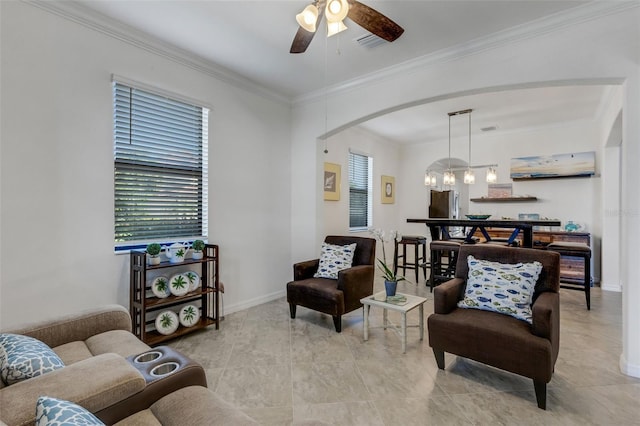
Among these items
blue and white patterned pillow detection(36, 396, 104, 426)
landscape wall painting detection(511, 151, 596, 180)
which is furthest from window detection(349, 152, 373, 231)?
blue and white patterned pillow detection(36, 396, 104, 426)

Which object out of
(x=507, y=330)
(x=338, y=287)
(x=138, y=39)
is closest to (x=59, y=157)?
(x=138, y=39)

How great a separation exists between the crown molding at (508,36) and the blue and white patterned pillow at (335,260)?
6.56 ft

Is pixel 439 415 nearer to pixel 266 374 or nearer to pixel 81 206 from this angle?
pixel 266 374

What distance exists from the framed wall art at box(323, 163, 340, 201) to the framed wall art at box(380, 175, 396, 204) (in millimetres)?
1615

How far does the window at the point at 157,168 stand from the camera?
8.93 ft

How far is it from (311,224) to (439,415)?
272 centimetres

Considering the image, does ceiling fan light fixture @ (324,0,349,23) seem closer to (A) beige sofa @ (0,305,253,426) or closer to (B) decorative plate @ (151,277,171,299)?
(A) beige sofa @ (0,305,253,426)

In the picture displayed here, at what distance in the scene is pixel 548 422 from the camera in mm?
1777

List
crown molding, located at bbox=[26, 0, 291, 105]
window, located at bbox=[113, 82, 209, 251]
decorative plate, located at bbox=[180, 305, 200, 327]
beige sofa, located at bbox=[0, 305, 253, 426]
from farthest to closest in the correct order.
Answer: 1. decorative plate, located at bbox=[180, 305, 200, 327]
2. window, located at bbox=[113, 82, 209, 251]
3. crown molding, located at bbox=[26, 0, 291, 105]
4. beige sofa, located at bbox=[0, 305, 253, 426]

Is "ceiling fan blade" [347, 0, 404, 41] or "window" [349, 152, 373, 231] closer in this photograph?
"ceiling fan blade" [347, 0, 404, 41]

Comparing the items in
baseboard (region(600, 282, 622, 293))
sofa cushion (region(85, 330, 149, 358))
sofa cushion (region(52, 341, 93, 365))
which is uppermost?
sofa cushion (region(85, 330, 149, 358))

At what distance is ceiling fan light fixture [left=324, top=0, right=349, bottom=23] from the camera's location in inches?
66.4

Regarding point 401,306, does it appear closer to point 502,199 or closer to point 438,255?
point 438,255

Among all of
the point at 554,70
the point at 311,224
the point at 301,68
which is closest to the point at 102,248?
the point at 311,224
